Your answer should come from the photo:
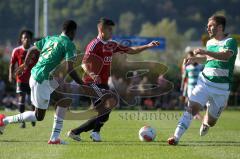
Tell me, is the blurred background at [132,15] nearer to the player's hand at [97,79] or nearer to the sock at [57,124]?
the player's hand at [97,79]

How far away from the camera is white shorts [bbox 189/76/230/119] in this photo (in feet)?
44.8

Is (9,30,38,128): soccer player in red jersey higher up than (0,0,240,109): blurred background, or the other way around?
(9,30,38,128): soccer player in red jersey

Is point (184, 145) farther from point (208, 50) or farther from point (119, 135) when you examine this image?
point (119, 135)

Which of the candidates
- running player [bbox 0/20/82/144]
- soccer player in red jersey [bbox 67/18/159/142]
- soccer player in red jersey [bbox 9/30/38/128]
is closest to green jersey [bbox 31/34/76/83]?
running player [bbox 0/20/82/144]

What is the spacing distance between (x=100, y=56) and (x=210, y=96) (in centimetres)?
252

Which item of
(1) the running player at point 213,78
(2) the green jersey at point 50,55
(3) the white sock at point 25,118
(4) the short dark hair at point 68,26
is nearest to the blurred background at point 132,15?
(1) the running player at point 213,78

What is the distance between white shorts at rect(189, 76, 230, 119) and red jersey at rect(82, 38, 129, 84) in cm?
200

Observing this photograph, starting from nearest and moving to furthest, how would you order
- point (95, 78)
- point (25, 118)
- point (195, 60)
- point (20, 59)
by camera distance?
point (195, 60)
point (25, 118)
point (95, 78)
point (20, 59)

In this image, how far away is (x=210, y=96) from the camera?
1380 cm

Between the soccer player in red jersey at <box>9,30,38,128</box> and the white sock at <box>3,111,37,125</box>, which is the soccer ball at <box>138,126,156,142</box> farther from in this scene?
the soccer player in red jersey at <box>9,30,38,128</box>

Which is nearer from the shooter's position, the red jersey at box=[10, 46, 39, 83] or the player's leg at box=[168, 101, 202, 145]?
the player's leg at box=[168, 101, 202, 145]

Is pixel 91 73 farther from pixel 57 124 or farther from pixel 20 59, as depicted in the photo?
pixel 20 59

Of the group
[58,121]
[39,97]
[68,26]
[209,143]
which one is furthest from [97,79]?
[209,143]

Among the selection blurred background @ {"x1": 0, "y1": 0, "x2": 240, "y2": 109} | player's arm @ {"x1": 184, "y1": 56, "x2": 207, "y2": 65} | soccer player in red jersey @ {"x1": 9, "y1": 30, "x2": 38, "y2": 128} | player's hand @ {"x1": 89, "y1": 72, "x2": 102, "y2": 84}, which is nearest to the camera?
player's arm @ {"x1": 184, "y1": 56, "x2": 207, "y2": 65}
